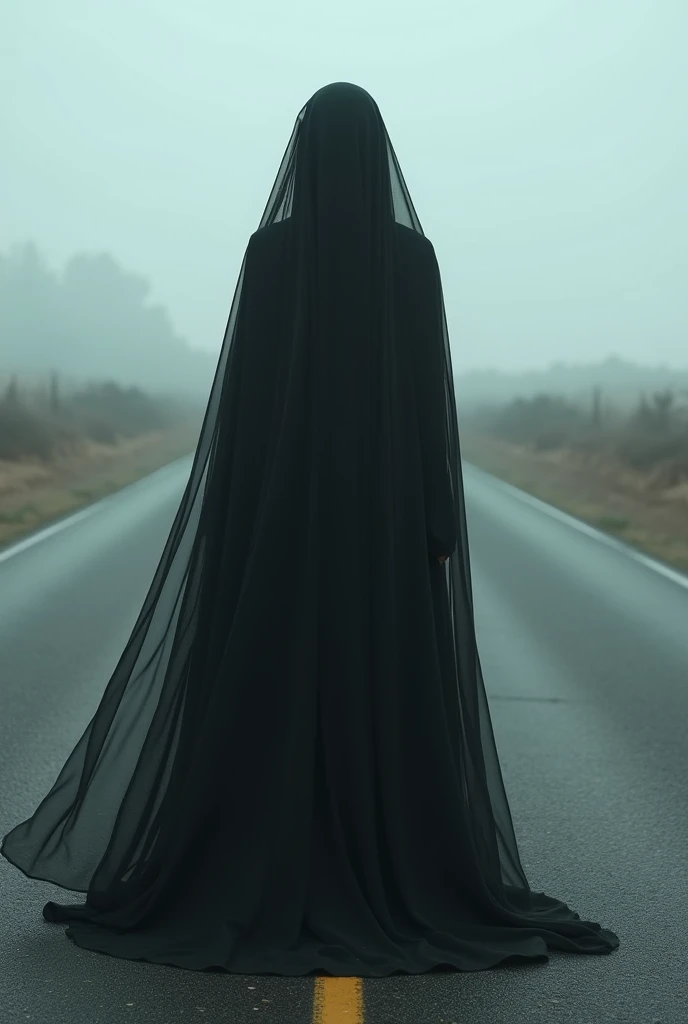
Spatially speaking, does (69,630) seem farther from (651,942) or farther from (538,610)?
(651,942)

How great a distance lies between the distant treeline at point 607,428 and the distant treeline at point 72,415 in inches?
409

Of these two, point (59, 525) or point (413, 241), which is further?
point (59, 525)

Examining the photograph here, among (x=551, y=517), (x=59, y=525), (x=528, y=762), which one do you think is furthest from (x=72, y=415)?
(x=528, y=762)

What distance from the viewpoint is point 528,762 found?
629cm

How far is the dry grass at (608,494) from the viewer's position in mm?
16109

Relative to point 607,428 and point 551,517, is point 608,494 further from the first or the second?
point 607,428

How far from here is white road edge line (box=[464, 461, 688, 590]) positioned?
42.0 feet

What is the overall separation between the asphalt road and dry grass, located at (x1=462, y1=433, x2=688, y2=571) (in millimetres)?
1632

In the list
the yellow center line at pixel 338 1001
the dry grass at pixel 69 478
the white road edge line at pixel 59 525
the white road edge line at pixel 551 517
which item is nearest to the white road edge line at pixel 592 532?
the white road edge line at pixel 551 517

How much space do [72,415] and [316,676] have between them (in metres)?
34.0

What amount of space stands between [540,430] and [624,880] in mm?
37310

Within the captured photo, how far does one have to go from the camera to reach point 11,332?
46219 mm

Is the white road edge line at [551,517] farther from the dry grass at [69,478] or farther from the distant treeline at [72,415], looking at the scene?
the distant treeline at [72,415]

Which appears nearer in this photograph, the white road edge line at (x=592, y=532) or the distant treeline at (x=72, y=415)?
the white road edge line at (x=592, y=532)
